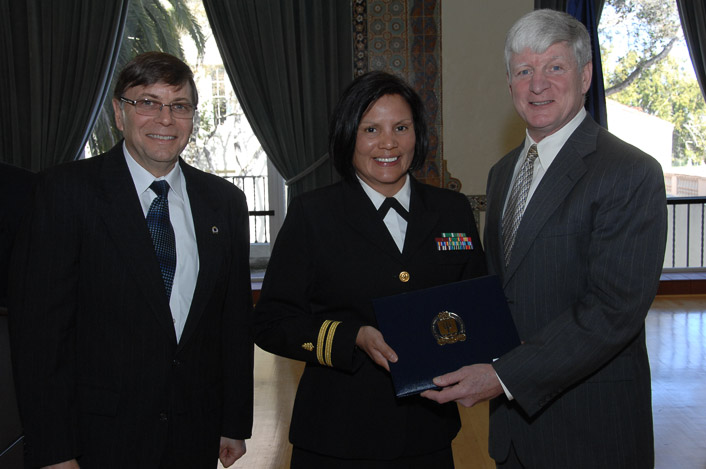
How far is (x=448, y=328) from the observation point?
1591 millimetres

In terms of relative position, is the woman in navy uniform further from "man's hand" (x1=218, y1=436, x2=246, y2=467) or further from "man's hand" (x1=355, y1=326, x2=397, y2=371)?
"man's hand" (x1=218, y1=436, x2=246, y2=467)

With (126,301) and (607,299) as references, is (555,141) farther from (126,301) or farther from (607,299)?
(126,301)

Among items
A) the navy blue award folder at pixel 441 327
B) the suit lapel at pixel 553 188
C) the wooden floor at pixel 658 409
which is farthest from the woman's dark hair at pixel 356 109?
the wooden floor at pixel 658 409

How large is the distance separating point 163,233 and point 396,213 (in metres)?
0.65

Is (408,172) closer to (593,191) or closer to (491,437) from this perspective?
(593,191)

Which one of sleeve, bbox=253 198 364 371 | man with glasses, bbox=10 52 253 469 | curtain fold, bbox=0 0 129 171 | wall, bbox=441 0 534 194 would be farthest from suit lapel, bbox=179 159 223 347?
curtain fold, bbox=0 0 129 171

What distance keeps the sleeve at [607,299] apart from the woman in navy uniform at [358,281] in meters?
0.29

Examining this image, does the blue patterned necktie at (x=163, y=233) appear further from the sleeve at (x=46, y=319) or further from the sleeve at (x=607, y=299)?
the sleeve at (x=607, y=299)

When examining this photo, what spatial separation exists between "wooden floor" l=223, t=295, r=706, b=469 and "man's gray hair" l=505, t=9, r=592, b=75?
231cm

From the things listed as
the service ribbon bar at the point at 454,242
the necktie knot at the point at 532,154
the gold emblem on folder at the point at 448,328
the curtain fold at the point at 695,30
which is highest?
the curtain fold at the point at 695,30

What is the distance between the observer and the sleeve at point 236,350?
1.88 meters

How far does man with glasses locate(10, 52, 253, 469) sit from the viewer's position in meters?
1.58

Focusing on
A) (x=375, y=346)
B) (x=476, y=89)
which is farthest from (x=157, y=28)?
(x=375, y=346)

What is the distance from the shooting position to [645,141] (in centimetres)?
746
